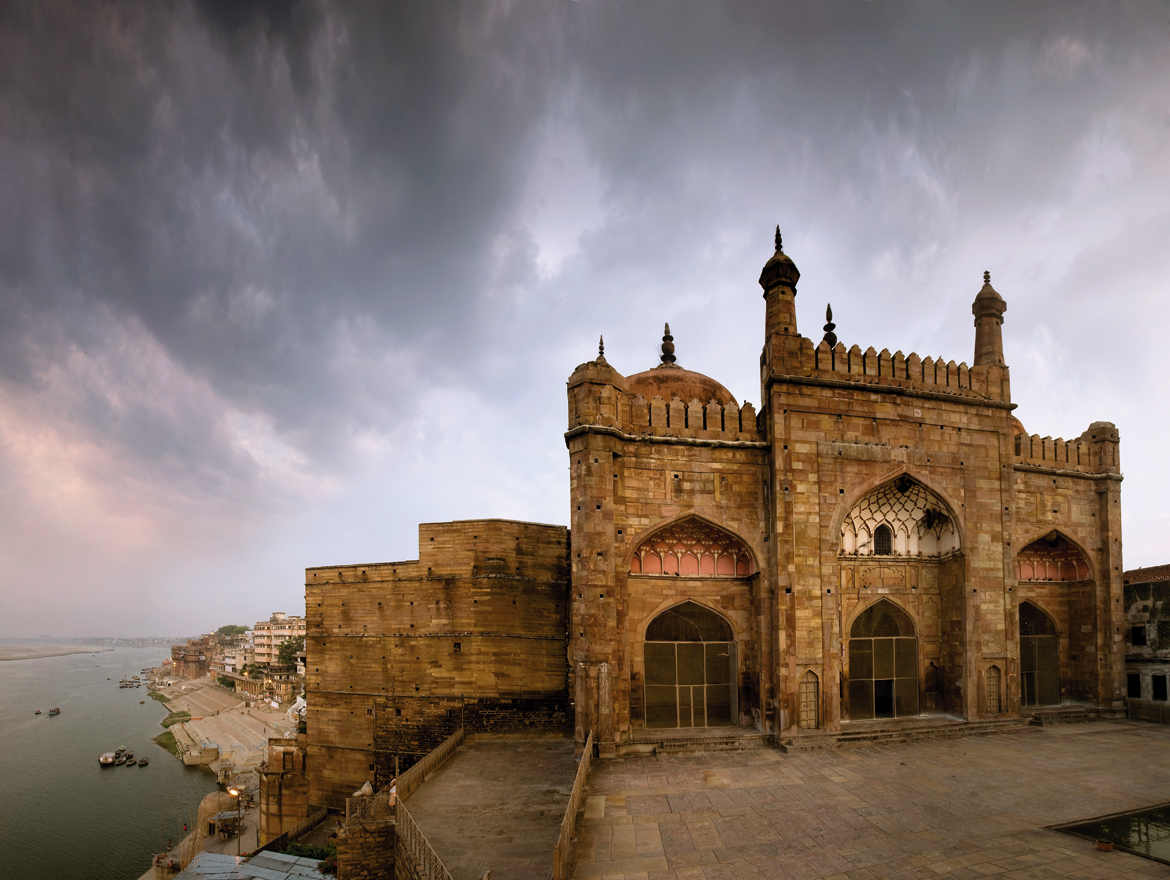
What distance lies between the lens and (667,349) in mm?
18156

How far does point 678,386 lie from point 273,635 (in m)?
75.5

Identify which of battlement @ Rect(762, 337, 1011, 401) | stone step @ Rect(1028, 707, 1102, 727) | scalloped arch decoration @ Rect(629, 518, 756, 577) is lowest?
stone step @ Rect(1028, 707, 1102, 727)

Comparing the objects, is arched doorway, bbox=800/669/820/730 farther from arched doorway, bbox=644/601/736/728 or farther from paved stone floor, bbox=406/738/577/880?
paved stone floor, bbox=406/738/577/880

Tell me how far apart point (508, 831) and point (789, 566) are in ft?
23.2

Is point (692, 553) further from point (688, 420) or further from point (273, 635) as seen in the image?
point (273, 635)

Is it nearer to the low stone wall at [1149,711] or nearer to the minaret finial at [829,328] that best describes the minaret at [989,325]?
the minaret finial at [829,328]

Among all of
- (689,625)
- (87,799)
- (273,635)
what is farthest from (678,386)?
(273,635)

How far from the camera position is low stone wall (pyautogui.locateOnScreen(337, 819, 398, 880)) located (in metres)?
9.88

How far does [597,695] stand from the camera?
10.5m

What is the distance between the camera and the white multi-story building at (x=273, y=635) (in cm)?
7012

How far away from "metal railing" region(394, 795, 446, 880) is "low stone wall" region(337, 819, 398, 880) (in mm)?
655

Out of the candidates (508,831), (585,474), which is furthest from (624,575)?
(508,831)

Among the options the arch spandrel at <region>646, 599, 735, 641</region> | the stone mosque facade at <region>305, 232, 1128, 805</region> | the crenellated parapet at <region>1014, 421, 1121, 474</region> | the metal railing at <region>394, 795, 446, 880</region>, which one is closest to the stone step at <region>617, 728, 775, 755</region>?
the stone mosque facade at <region>305, 232, 1128, 805</region>

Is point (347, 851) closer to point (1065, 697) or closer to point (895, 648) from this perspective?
point (895, 648)
